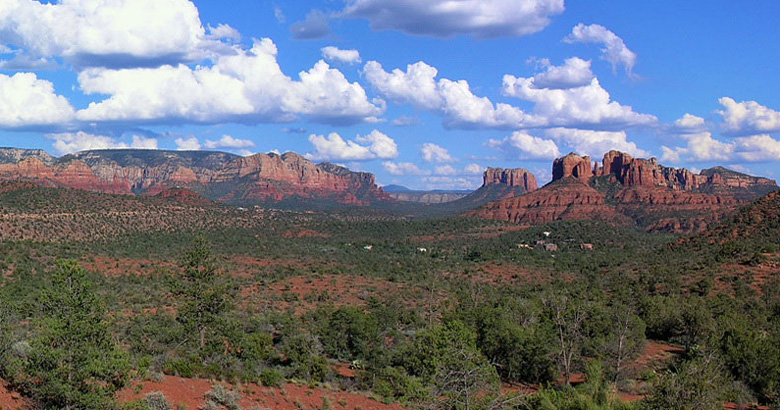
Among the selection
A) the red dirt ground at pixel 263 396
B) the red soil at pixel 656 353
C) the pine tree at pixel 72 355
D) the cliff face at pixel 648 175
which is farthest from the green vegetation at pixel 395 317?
the cliff face at pixel 648 175

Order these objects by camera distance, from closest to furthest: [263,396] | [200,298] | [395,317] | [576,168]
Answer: [263,396], [200,298], [395,317], [576,168]

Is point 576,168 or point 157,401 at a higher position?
point 576,168

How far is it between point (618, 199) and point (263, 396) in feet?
476

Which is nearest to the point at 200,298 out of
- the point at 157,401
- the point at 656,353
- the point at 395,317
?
the point at 395,317

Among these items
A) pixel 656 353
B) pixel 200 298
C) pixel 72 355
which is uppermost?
pixel 72 355

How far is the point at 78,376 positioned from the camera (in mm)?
15203

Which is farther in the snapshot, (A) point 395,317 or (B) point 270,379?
(A) point 395,317

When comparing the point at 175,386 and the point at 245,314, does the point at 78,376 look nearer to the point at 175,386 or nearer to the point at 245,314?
the point at 175,386

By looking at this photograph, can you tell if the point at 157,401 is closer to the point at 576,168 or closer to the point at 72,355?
the point at 72,355

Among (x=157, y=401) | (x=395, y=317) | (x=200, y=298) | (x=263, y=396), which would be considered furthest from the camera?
(x=395, y=317)

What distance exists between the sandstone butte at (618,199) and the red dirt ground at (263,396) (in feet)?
389

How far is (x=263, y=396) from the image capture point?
2034cm

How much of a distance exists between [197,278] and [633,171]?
146054mm

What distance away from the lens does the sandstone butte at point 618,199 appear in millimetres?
134875
